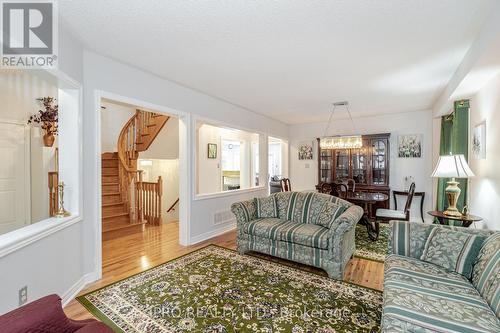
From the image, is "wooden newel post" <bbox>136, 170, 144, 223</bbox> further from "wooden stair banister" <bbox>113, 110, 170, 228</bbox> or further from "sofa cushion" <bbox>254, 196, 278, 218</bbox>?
"sofa cushion" <bbox>254, 196, 278, 218</bbox>

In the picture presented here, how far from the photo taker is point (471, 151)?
3445mm

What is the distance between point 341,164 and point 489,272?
4710 mm

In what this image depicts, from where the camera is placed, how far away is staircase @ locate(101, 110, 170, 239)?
15.3ft

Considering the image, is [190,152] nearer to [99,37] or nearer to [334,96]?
[99,37]

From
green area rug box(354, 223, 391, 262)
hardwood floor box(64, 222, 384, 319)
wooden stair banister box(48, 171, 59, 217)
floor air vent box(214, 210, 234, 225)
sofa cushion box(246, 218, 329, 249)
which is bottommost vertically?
hardwood floor box(64, 222, 384, 319)

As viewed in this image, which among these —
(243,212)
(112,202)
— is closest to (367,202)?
(243,212)

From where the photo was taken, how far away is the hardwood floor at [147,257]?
2690mm

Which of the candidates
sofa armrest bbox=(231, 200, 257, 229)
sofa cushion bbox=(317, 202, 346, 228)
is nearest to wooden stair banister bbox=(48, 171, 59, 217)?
sofa armrest bbox=(231, 200, 257, 229)

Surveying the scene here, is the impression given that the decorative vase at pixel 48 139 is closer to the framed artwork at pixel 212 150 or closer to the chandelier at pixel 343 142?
the framed artwork at pixel 212 150

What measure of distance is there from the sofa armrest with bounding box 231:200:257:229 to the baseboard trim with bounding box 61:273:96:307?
5.96 feet

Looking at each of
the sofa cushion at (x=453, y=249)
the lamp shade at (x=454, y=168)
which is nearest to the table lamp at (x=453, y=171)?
the lamp shade at (x=454, y=168)

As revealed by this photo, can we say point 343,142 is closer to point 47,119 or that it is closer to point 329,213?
point 329,213

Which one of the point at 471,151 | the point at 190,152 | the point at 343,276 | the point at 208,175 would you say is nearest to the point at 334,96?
the point at 471,151

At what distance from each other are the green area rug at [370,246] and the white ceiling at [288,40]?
7.22ft
